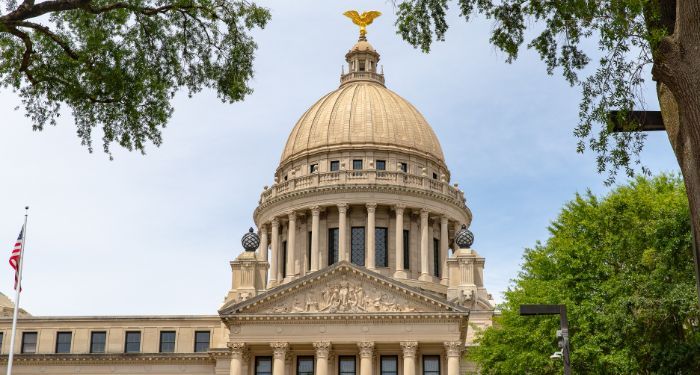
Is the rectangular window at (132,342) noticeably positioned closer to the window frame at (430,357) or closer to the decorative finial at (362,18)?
the window frame at (430,357)

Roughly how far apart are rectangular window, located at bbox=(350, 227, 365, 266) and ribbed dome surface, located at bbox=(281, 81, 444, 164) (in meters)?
8.12

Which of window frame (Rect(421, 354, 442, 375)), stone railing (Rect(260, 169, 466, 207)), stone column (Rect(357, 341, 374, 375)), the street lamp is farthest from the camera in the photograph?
stone railing (Rect(260, 169, 466, 207))

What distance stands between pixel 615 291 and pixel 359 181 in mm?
42440

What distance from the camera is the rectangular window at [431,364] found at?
63122 mm

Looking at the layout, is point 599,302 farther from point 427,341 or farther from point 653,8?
point 653,8

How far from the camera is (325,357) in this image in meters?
61.4

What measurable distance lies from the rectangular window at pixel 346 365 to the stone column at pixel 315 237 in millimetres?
14269

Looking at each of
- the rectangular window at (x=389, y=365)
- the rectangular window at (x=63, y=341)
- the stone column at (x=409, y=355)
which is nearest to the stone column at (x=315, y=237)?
the rectangular window at (x=389, y=365)

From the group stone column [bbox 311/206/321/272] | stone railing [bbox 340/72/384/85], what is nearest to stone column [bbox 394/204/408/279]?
stone column [bbox 311/206/321/272]

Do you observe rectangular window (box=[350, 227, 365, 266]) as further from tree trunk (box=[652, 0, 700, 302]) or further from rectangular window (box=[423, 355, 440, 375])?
tree trunk (box=[652, 0, 700, 302])

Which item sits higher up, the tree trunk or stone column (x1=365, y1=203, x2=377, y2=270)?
Answer: stone column (x1=365, y1=203, x2=377, y2=270)

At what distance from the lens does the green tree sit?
37781 mm

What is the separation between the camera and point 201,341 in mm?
71375

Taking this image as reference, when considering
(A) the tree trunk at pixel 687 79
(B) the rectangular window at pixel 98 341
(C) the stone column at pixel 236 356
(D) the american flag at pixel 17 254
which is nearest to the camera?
(A) the tree trunk at pixel 687 79
